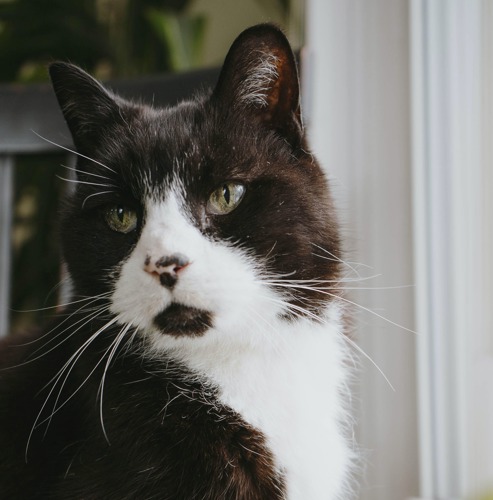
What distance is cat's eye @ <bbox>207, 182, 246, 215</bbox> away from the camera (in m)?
0.68

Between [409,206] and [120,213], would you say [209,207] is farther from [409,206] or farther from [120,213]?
[409,206]

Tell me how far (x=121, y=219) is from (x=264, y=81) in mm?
230

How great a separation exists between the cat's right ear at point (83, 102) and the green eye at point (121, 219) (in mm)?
130

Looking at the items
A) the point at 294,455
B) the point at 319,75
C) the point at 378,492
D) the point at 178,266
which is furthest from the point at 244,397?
the point at 319,75

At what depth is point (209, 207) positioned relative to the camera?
677 millimetres

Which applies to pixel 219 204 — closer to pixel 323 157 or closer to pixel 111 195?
pixel 111 195

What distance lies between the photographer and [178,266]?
0.60 m

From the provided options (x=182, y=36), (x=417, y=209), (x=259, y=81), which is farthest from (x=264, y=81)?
(x=182, y=36)

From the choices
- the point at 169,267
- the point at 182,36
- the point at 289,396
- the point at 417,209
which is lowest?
the point at 289,396

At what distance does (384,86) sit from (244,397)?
742 mm

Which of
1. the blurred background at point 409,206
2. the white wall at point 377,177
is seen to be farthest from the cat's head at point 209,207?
the white wall at point 377,177

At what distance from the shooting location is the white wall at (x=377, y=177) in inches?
45.9

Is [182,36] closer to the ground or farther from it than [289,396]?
Answer: farther from it

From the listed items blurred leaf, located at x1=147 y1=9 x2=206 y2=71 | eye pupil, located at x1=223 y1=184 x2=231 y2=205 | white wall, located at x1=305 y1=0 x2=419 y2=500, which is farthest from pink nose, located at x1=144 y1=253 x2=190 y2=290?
blurred leaf, located at x1=147 y1=9 x2=206 y2=71
